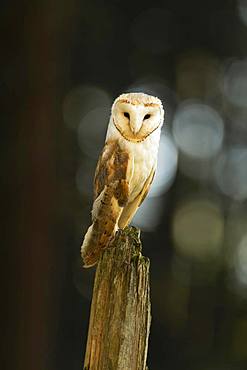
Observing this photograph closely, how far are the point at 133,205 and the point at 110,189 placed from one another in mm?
153

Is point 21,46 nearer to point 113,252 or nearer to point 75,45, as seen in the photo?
point 113,252

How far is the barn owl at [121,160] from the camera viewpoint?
1.68m

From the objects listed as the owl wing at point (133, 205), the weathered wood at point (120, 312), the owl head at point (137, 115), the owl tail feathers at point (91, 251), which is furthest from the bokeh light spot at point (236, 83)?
the weathered wood at point (120, 312)

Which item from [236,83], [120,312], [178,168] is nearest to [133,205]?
[120,312]

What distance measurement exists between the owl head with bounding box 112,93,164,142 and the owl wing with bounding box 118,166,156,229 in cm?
14

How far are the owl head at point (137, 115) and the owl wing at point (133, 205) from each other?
141 millimetres

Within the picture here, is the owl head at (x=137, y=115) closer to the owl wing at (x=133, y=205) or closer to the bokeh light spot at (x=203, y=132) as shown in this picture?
the owl wing at (x=133, y=205)

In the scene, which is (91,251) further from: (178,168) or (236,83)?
(236,83)

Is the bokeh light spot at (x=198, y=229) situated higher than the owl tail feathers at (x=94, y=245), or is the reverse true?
the bokeh light spot at (x=198, y=229)

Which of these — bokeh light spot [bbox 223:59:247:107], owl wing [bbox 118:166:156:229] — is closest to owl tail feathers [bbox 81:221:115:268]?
owl wing [bbox 118:166:156:229]

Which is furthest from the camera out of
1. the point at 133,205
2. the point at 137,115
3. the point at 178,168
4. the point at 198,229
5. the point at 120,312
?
the point at 178,168

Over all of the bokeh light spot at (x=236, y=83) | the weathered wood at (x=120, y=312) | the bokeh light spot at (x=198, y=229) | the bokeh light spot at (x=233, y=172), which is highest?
the bokeh light spot at (x=236, y=83)

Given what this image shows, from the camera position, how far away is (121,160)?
1.73m

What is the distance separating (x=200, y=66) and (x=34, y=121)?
3676 mm
